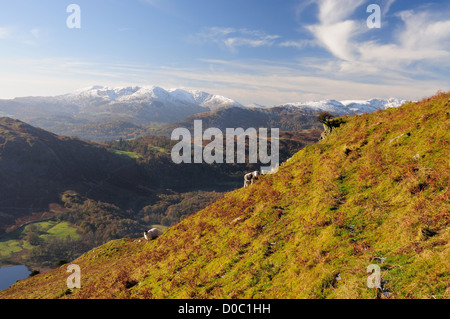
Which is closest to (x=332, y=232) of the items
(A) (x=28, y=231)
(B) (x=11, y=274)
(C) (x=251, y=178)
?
(C) (x=251, y=178)

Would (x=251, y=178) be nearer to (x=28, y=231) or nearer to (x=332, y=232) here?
(x=332, y=232)

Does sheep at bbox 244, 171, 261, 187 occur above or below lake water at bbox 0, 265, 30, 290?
above

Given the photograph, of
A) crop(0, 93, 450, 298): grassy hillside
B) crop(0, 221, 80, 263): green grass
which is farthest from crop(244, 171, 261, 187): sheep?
crop(0, 221, 80, 263): green grass

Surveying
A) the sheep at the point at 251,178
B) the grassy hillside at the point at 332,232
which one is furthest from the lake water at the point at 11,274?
the sheep at the point at 251,178

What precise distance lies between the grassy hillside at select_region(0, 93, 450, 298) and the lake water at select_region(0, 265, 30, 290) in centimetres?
12961

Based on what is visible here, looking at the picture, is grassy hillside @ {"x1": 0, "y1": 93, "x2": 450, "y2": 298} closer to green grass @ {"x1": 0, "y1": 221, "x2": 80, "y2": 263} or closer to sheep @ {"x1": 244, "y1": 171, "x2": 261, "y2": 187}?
sheep @ {"x1": 244, "y1": 171, "x2": 261, "y2": 187}

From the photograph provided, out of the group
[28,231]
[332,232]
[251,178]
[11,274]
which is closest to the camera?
[332,232]

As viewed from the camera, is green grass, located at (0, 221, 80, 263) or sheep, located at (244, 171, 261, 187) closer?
sheep, located at (244, 171, 261, 187)

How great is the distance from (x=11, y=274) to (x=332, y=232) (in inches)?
6498

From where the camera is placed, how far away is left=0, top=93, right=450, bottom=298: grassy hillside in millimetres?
8125

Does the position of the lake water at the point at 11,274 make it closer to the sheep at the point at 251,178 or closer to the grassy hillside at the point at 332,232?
the grassy hillside at the point at 332,232

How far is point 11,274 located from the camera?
11531 centimetres

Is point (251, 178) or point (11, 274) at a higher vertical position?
point (251, 178)
